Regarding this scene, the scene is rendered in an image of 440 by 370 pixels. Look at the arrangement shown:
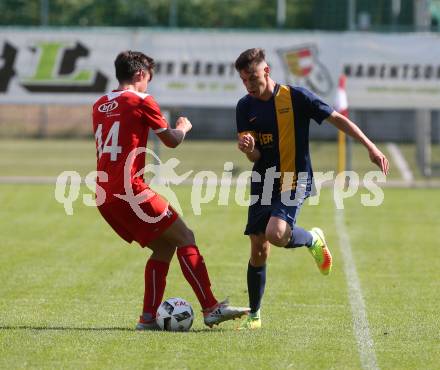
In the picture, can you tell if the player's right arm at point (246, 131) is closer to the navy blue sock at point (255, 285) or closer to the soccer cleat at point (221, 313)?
the navy blue sock at point (255, 285)

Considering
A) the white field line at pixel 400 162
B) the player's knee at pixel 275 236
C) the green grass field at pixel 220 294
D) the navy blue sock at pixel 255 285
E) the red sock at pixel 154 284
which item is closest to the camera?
the green grass field at pixel 220 294

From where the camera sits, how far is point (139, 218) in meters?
7.89

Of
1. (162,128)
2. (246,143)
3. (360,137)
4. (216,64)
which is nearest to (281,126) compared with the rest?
(246,143)

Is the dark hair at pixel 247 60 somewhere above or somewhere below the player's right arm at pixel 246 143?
above

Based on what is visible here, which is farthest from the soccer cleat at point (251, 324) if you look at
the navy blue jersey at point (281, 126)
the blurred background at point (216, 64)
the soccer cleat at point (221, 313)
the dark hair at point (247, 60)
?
the blurred background at point (216, 64)

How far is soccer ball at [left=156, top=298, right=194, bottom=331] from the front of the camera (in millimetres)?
8008

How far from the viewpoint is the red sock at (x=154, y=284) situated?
816 centimetres

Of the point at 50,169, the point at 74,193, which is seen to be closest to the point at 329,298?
the point at 74,193

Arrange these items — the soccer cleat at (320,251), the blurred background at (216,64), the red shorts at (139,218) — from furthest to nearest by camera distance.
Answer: the blurred background at (216,64) < the soccer cleat at (320,251) < the red shorts at (139,218)

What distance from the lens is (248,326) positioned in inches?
324

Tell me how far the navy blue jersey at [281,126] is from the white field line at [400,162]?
56.8ft

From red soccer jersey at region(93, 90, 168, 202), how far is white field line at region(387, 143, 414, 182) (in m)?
17.9

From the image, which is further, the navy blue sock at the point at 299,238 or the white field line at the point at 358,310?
the navy blue sock at the point at 299,238

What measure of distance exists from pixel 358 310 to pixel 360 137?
169cm
